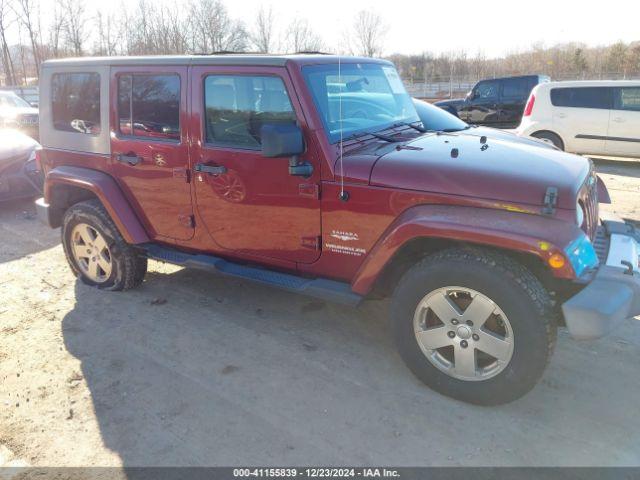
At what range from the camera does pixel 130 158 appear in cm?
404

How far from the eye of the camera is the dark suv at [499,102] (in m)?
13.4

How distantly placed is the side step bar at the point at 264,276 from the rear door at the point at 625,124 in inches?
350

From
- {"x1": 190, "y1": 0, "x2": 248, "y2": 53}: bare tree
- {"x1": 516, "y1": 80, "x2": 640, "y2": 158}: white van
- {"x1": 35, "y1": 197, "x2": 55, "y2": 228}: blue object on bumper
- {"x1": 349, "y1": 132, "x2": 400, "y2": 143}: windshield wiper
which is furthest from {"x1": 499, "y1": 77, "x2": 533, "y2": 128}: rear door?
{"x1": 190, "y1": 0, "x2": 248, "y2": 53}: bare tree

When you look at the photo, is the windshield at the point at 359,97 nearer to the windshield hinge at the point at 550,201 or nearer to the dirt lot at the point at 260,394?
the windshield hinge at the point at 550,201

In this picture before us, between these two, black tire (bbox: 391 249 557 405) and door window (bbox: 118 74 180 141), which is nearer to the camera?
black tire (bbox: 391 249 557 405)

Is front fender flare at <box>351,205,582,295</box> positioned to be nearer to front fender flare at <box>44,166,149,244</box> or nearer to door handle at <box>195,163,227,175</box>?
door handle at <box>195,163,227,175</box>

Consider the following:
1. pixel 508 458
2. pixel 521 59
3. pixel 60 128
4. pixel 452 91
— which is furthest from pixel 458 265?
pixel 521 59

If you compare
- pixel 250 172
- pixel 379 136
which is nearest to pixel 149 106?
pixel 250 172

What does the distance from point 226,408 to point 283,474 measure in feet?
2.03

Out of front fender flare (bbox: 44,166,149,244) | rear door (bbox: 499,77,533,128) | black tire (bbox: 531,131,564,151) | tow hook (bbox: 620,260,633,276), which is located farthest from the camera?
rear door (bbox: 499,77,533,128)

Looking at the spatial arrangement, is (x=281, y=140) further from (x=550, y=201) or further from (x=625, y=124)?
(x=625, y=124)

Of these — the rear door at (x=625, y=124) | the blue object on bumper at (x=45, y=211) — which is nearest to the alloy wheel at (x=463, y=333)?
the blue object on bumper at (x=45, y=211)

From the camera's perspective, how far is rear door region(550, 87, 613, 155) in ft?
33.1

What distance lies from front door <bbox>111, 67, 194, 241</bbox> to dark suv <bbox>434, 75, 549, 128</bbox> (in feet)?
34.6
